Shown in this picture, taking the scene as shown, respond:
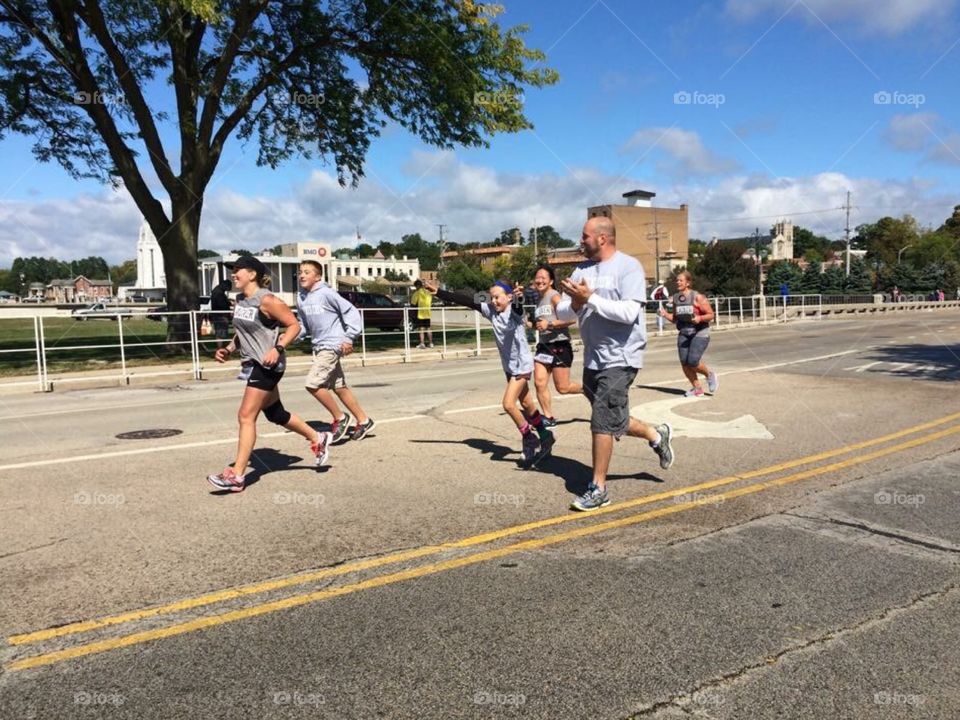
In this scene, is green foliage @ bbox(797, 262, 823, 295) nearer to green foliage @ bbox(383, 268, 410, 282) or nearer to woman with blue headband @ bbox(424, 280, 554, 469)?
green foliage @ bbox(383, 268, 410, 282)

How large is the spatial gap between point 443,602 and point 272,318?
10.5 ft

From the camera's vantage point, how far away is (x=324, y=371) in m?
8.12

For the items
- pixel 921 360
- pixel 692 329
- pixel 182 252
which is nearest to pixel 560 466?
pixel 692 329

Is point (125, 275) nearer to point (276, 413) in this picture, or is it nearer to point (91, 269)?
point (91, 269)

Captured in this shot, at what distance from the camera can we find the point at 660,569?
4.19 m

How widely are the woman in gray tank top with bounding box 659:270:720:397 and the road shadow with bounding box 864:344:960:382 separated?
445 cm

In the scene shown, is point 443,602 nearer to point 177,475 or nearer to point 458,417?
point 177,475

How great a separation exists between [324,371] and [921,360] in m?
13.9

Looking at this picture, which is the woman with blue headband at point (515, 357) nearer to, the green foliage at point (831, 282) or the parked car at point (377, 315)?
the parked car at point (377, 315)

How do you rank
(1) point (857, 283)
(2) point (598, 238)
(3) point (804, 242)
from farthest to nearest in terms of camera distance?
1. (3) point (804, 242)
2. (1) point (857, 283)
3. (2) point (598, 238)

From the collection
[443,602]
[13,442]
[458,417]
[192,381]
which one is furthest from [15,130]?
[443,602]

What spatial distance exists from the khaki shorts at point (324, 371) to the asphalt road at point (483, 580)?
2.26 feet

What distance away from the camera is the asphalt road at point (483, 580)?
2953mm

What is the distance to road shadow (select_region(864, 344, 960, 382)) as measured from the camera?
1356 centimetres
